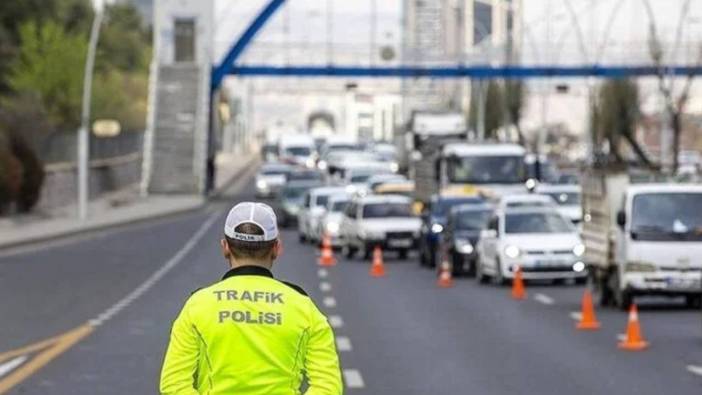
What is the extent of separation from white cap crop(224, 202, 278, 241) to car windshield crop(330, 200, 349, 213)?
157 feet

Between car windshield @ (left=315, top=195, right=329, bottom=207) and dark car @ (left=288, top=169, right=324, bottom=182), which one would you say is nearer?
car windshield @ (left=315, top=195, right=329, bottom=207)

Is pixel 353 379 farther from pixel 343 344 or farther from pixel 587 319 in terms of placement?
pixel 587 319

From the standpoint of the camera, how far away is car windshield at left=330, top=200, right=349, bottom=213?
55.8 metres

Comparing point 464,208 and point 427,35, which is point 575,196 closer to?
point 464,208

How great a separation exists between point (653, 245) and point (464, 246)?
11.1 meters

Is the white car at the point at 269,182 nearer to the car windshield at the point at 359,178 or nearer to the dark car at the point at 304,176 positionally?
the dark car at the point at 304,176

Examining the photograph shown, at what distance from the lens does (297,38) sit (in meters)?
121

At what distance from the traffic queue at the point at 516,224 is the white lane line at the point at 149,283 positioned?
134 inches

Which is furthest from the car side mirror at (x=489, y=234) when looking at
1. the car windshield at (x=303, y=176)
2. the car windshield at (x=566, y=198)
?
the car windshield at (x=303, y=176)

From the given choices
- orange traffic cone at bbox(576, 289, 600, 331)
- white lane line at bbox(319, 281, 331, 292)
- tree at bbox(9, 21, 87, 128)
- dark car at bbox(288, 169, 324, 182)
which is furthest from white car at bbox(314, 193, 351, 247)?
tree at bbox(9, 21, 87, 128)

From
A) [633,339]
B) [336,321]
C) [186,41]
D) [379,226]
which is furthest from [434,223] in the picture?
[186,41]

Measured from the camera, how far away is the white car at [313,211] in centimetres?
5644

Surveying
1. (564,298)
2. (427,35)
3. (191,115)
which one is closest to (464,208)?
(564,298)

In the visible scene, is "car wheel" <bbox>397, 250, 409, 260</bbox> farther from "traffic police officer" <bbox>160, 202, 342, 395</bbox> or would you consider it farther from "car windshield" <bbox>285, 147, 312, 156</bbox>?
"car windshield" <bbox>285, 147, 312, 156</bbox>
